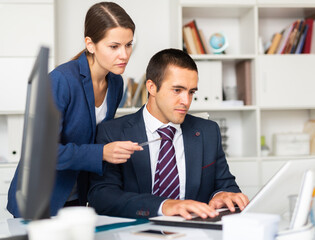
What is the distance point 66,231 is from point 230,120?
3.03 m

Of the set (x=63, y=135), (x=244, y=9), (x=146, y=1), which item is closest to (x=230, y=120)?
(x=244, y=9)

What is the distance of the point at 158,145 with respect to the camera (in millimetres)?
1773

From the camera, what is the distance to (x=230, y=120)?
3.63m

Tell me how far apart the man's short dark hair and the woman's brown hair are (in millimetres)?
188

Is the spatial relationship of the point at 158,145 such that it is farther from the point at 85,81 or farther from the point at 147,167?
the point at 85,81

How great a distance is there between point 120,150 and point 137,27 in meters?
2.21

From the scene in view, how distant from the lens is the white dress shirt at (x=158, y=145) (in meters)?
1.74

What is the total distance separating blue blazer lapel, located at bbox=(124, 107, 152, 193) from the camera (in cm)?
170

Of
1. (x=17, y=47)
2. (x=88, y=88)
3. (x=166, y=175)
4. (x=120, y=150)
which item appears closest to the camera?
(x=120, y=150)

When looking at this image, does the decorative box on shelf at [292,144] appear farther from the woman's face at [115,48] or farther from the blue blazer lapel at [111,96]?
the woman's face at [115,48]

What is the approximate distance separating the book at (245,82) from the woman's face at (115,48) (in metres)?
1.84

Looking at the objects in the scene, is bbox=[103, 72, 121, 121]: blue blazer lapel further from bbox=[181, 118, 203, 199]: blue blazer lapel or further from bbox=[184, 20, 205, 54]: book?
bbox=[184, 20, 205, 54]: book

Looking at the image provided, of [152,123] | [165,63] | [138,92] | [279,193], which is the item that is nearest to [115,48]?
[165,63]

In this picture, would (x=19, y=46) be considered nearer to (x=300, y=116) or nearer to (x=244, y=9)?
(x=244, y=9)
